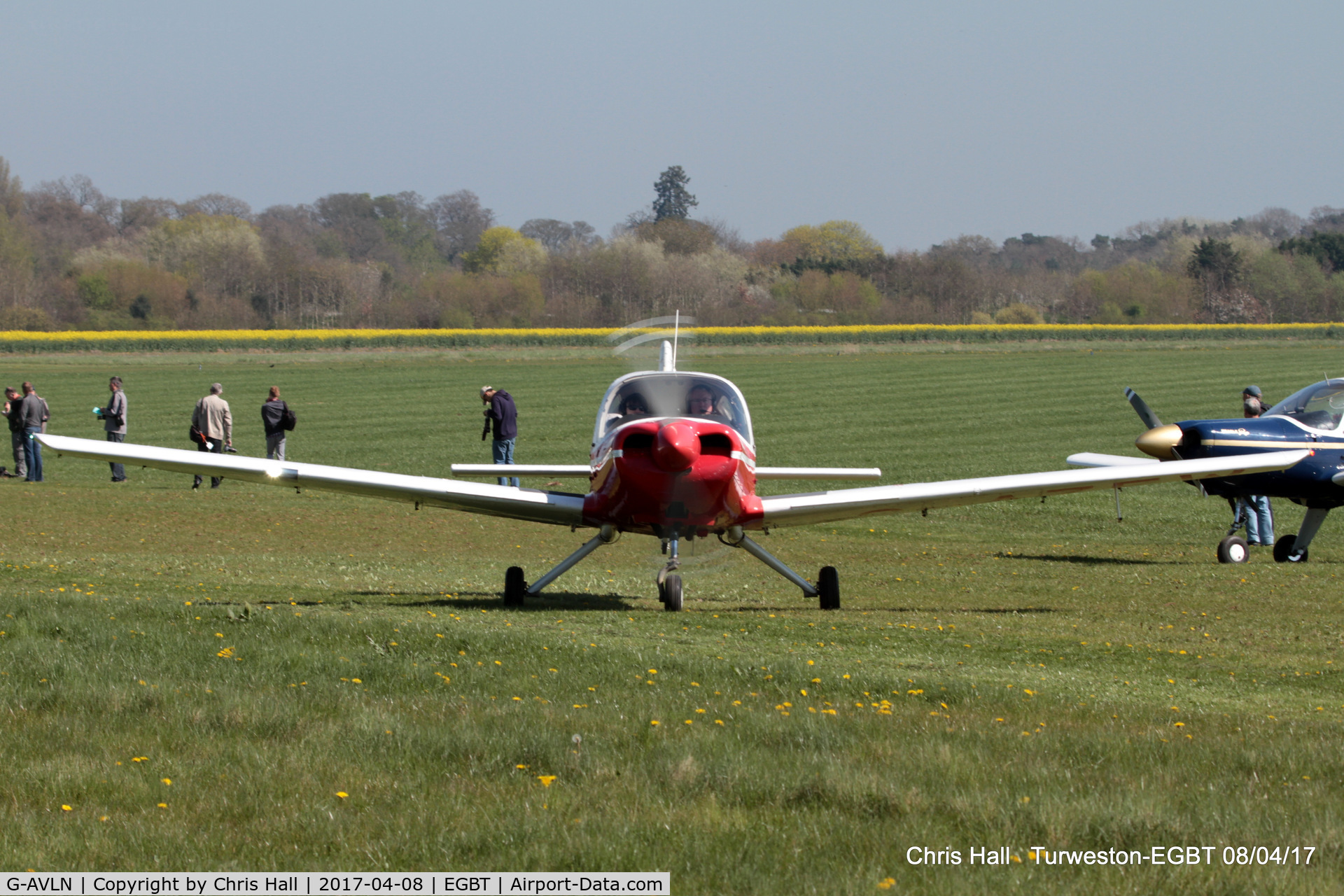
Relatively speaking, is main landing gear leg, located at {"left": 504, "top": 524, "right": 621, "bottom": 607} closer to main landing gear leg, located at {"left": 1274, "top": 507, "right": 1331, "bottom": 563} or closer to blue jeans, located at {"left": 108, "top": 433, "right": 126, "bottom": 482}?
main landing gear leg, located at {"left": 1274, "top": 507, "right": 1331, "bottom": 563}

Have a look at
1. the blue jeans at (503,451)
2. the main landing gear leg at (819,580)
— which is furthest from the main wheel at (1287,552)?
the blue jeans at (503,451)

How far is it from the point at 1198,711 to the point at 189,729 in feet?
16.0

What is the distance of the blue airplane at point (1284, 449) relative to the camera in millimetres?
14062

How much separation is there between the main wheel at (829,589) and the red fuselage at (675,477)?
53.0 inches

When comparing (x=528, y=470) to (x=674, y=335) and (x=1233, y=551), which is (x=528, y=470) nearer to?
(x=674, y=335)

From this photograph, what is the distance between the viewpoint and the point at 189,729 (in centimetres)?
538

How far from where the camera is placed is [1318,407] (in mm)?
14617

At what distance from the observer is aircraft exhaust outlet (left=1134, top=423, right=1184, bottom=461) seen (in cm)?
1416

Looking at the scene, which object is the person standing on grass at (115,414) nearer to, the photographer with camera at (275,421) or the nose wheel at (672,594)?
the photographer with camera at (275,421)

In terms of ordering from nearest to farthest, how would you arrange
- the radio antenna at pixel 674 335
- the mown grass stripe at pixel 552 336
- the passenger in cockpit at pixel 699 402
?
the passenger in cockpit at pixel 699 402, the radio antenna at pixel 674 335, the mown grass stripe at pixel 552 336

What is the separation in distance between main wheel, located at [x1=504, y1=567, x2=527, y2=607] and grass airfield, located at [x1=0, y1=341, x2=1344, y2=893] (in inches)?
9.3

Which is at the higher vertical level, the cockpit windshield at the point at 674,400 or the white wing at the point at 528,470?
the cockpit windshield at the point at 674,400

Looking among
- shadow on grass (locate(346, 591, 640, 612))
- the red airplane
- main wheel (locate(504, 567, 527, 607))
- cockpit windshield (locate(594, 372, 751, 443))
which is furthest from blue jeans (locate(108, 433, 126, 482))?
cockpit windshield (locate(594, 372, 751, 443))

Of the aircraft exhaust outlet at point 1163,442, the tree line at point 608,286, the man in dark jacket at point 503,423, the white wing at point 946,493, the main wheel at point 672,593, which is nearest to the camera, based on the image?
the main wheel at point 672,593
